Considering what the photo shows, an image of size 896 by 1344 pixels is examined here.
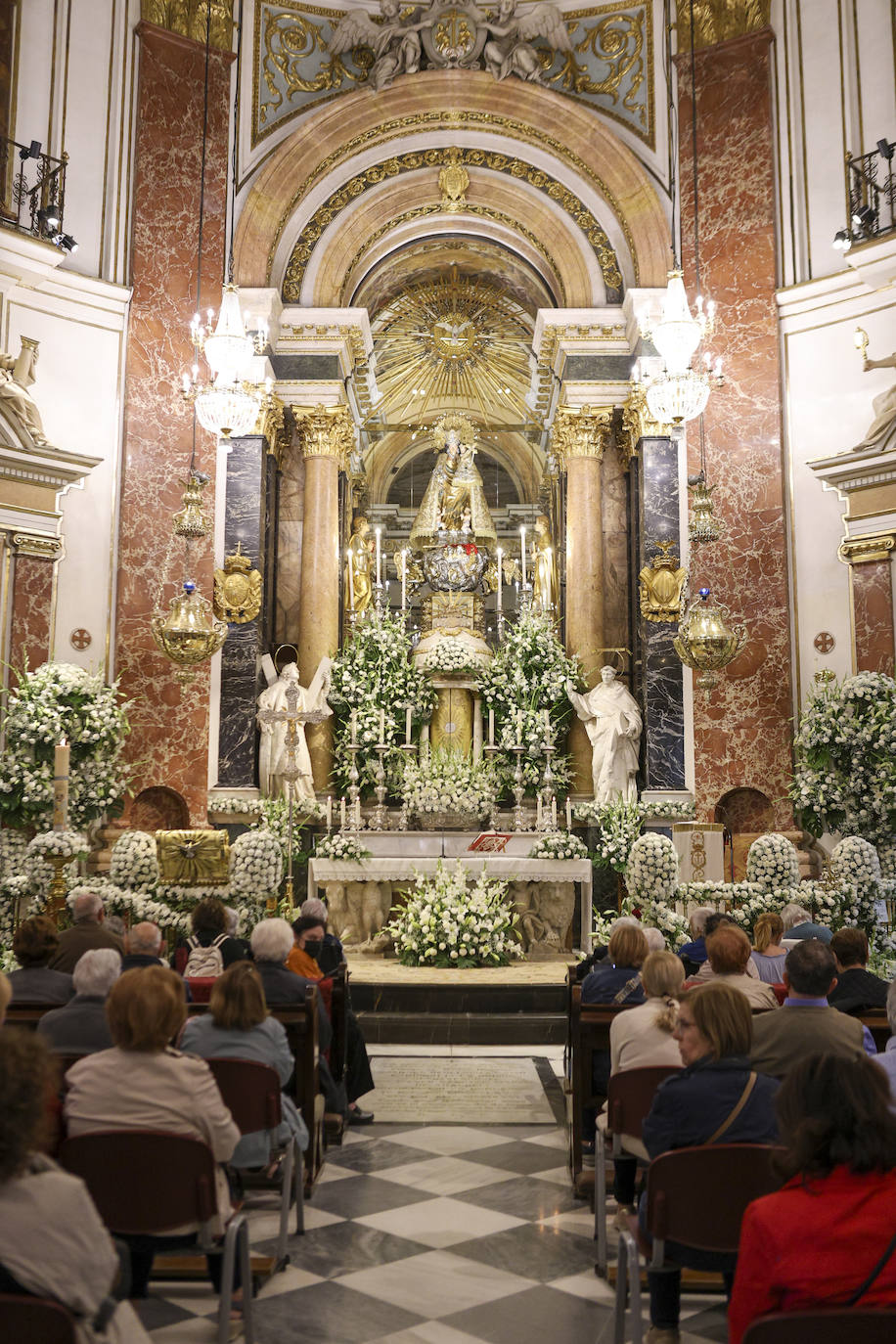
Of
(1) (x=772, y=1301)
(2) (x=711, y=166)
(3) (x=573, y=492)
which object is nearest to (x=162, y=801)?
(3) (x=573, y=492)

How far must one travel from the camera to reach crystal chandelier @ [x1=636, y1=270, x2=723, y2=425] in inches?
473

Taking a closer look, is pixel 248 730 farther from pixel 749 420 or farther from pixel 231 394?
pixel 749 420

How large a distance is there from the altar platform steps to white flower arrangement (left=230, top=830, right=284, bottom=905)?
120cm

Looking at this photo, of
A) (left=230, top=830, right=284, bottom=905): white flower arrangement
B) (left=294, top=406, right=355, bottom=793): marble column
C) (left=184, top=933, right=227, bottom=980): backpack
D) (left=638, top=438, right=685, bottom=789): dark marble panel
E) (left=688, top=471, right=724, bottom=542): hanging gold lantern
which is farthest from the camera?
(left=294, top=406, right=355, bottom=793): marble column

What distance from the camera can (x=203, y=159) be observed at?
15367mm

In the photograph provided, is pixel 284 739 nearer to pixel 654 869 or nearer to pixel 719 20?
pixel 654 869

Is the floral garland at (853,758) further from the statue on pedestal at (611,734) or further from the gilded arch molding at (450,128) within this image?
the gilded arch molding at (450,128)

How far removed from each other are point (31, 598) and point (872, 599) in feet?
29.1

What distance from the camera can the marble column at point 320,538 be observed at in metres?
15.7

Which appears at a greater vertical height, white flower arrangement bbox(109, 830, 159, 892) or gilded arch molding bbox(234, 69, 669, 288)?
gilded arch molding bbox(234, 69, 669, 288)

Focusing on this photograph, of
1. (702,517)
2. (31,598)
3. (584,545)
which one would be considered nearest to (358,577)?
(584,545)

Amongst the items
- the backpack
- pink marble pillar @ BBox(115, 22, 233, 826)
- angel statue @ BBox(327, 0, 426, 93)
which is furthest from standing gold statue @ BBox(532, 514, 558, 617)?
the backpack

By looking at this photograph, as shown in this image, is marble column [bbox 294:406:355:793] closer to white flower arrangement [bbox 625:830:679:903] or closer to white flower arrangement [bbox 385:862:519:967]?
white flower arrangement [bbox 385:862:519:967]

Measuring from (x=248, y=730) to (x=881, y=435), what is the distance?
774 centimetres
